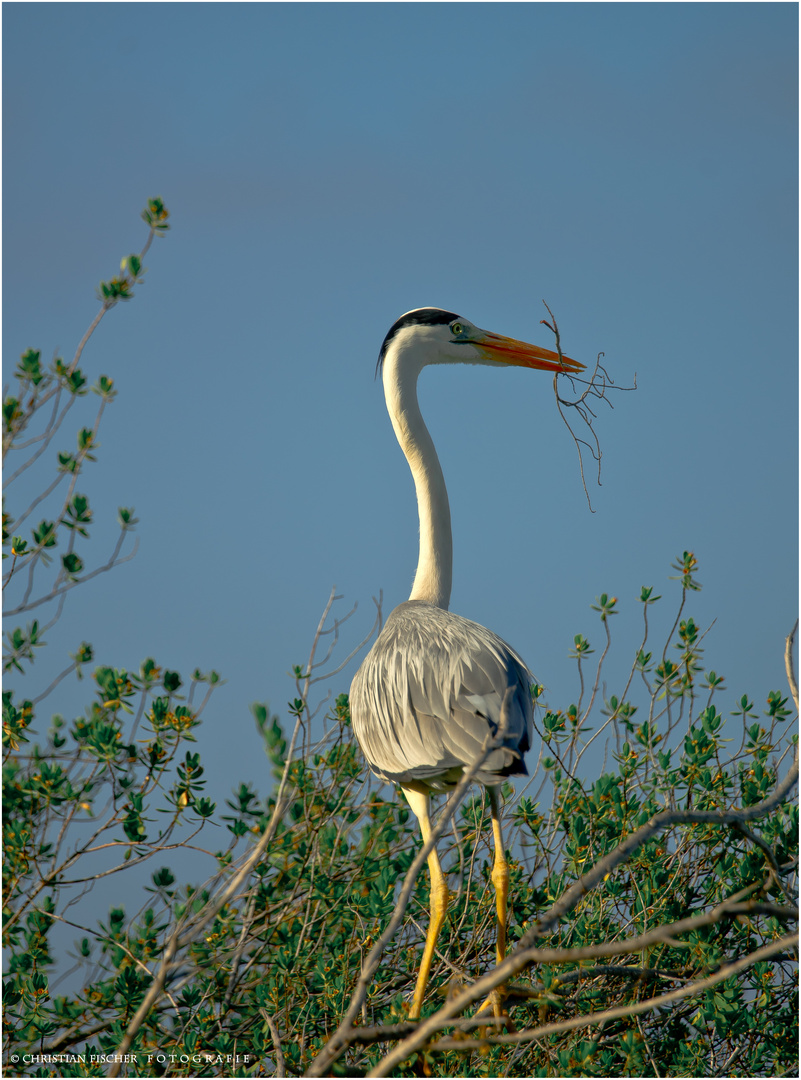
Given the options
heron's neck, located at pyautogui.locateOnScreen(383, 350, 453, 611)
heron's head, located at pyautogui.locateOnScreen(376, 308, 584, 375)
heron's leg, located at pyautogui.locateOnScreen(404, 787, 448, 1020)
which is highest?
heron's head, located at pyautogui.locateOnScreen(376, 308, 584, 375)

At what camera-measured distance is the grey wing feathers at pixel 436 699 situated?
3.42m

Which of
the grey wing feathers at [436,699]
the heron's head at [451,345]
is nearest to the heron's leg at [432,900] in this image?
the grey wing feathers at [436,699]

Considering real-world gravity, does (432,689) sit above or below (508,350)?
below

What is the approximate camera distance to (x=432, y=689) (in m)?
3.61

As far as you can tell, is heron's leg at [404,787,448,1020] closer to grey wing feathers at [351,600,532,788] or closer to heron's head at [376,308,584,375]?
grey wing feathers at [351,600,532,788]

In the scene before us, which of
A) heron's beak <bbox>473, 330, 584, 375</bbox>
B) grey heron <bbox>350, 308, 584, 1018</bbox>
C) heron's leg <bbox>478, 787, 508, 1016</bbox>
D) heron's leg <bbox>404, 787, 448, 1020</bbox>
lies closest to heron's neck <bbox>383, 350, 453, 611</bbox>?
grey heron <bbox>350, 308, 584, 1018</bbox>

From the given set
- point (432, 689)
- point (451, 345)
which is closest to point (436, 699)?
point (432, 689)

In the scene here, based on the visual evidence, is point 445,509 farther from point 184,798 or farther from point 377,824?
point 184,798

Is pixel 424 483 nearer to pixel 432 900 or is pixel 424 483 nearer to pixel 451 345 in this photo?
pixel 451 345

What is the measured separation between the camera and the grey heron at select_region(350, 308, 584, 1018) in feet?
11.1

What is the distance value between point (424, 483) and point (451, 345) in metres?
0.87

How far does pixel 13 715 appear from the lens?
2.94 metres

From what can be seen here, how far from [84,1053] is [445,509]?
2.92 meters

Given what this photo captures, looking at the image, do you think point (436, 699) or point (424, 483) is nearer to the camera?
point (436, 699)
